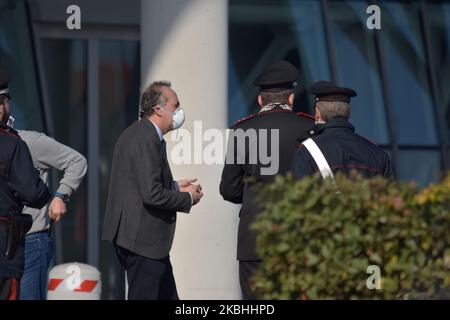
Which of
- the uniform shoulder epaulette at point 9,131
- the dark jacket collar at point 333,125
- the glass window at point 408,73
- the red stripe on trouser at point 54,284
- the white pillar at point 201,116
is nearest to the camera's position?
the dark jacket collar at point 333,125

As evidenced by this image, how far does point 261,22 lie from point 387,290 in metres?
8.31

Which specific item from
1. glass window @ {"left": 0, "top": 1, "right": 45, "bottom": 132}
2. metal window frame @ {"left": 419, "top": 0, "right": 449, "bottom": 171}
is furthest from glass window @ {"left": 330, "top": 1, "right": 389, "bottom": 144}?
glass window @ {"left": 0, "top": 1, "right": 45, "bottom": 132}

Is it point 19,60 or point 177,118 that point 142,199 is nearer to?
point 177,118

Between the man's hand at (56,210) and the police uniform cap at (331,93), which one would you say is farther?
the man's hand at (56,210)

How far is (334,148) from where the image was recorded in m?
6.30

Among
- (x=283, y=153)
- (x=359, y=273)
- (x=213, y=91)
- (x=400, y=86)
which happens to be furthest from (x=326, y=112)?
(x=400, y=86)

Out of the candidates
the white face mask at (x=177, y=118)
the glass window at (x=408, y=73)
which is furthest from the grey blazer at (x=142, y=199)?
the glass window at (x=408, y=73)

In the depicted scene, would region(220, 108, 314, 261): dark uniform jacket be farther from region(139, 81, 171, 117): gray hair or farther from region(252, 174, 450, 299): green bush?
region(252, 174, 450, 299): green bush

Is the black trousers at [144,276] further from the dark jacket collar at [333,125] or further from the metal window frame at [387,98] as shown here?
the metal window frame at [387,98]

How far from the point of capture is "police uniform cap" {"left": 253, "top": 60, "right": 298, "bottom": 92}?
6.77 m

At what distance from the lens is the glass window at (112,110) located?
41.4 ft

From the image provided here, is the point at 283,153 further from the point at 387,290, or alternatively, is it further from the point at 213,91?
the point at 213,91

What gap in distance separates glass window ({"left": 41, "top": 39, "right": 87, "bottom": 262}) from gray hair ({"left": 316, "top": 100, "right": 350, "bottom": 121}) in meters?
6.33

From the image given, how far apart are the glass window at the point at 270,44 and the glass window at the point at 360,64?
0.71 ft
